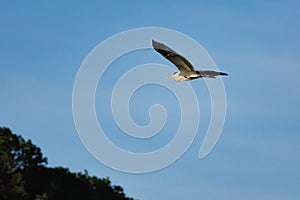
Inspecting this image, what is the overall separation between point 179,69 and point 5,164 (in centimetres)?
3615

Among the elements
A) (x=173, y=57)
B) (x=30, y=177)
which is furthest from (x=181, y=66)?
(x=30, y=177)

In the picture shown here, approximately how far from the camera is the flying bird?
8119cm

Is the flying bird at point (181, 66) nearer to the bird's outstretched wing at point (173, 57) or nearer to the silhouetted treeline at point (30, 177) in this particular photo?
the bird's outstretched wing at point (173, 57)

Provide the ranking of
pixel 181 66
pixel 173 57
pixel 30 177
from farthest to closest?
pixel 30 177, pixel 181 66, pixel 173 57

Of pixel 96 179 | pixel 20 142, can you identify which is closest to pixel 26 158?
pixel 20 142

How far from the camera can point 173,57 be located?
8275cm

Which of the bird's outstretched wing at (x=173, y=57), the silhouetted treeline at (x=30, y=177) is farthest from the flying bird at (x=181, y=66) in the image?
the silhouetted treeline at (x=30, y=177)

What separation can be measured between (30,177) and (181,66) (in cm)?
3872

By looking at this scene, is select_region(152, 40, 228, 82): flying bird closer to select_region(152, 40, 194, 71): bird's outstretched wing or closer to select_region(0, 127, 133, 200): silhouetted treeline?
select_region(152, 40, 194, 71): bird's outstretched wing

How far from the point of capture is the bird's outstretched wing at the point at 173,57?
81.1 metres

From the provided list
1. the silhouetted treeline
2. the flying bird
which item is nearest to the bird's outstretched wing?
the flying bird

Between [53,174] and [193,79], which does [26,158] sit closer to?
[53,174]

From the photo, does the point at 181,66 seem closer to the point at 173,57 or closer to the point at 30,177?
the point at 173,57

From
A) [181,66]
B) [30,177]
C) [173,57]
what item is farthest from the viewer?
[30,177]
